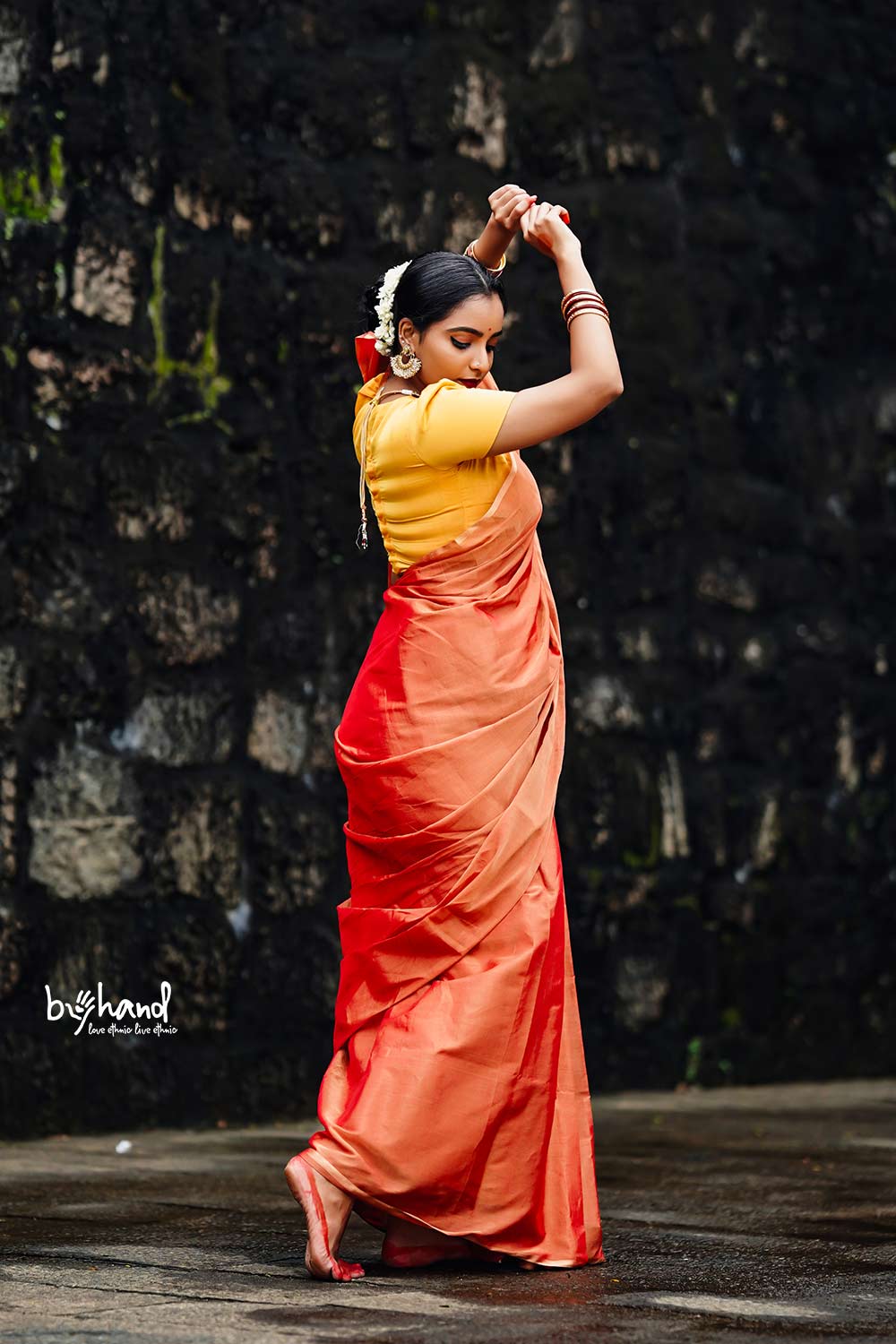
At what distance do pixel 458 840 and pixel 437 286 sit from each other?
811 mm

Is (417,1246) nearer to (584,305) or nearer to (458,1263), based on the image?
(458,1263)

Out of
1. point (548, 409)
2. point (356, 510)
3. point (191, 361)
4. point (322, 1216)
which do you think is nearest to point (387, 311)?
point (548, 409)

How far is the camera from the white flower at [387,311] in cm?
311

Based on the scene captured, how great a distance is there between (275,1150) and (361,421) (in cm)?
171

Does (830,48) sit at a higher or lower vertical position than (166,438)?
higher

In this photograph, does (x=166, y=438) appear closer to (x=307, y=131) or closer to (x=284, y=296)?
(x=284, y=296)

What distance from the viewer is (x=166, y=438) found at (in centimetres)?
449

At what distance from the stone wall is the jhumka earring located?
1.44 metres

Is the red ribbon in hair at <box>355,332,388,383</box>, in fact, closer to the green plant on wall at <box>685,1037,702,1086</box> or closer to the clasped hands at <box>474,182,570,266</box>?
the clasped hands at <box>474,182,570,266</box>

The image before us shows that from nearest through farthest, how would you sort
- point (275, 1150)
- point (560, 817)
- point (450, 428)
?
point (450, 428) → point (275, 1150) → point (560, 817)

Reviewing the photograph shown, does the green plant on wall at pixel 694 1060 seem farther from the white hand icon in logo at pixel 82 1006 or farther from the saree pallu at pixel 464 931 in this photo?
the saree pallu at pixel 464 931

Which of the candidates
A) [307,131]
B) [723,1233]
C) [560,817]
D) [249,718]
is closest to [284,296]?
[307,131]

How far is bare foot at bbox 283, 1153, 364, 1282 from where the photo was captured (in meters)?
2.76

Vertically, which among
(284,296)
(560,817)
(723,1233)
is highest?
(284,296)
